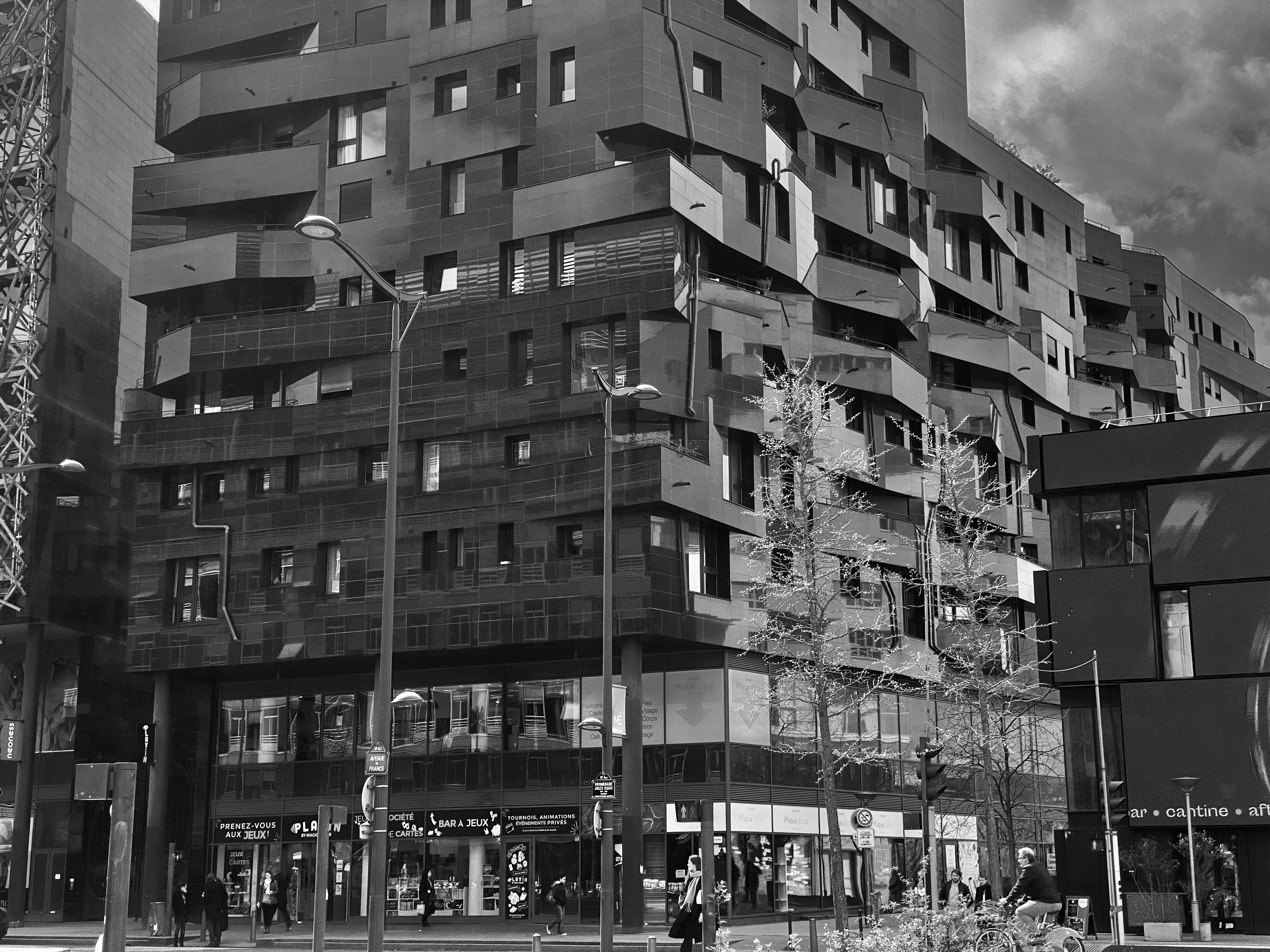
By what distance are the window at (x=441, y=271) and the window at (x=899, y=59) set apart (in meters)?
27.9

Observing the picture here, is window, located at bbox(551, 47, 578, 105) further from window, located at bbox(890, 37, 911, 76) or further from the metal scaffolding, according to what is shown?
window, located at bbox(890, 37, 911, 76)

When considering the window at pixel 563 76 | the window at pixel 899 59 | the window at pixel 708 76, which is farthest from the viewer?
the window at pixel 899 59

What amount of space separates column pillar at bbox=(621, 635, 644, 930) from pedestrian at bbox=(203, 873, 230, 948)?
39.2ft

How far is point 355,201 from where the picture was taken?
5700cm

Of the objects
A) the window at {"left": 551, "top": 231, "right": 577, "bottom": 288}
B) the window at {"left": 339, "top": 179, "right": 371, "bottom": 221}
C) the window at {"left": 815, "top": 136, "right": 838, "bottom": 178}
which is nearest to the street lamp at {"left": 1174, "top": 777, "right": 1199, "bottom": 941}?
the window at {"left": 551, "top": 231, "right": 577, "bottom": 288}

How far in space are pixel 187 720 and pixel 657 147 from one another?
96.8 feet

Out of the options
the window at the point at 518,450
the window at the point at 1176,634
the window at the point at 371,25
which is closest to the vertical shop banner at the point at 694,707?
the window at the point at 518,450

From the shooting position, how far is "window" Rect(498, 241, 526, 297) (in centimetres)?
5341

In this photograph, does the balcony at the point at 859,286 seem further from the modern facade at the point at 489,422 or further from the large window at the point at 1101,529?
the large window at the point at 1101,529

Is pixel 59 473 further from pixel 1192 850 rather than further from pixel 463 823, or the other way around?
pixel 1192 850

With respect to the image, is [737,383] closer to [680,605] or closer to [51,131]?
[680,605]

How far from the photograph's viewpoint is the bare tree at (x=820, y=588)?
3812 cm

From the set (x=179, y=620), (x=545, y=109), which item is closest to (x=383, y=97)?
(x=545, y=109)

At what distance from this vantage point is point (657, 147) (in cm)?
5375
